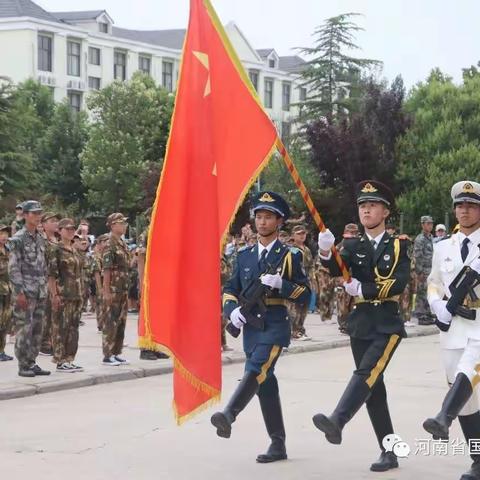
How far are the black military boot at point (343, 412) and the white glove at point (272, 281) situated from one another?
858 mm

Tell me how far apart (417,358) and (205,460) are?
8249 millimetres

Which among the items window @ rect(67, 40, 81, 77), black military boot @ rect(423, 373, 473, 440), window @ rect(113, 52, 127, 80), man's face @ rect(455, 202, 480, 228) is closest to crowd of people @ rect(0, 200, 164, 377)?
man's face @ rect(455, 202, 480, 228)

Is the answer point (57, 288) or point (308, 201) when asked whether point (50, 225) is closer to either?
point (57, 288)

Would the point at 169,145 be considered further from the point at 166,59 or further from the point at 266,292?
the point at 166,59

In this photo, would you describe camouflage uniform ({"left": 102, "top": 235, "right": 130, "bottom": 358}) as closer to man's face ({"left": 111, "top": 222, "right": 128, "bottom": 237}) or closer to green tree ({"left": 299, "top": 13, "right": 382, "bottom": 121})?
man's face ({"left": 111, "top": 222, "right": 128, "bottom": 237})

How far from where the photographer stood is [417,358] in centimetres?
1606

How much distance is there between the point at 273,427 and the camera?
26.9ft

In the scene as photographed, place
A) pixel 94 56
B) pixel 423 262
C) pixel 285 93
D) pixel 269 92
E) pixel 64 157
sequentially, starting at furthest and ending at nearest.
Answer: pixel 285 93 < pixel 269 92 < pixel 94 56 < pixel 64 157 < pixel 423 262

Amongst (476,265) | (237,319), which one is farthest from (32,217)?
(476,265)

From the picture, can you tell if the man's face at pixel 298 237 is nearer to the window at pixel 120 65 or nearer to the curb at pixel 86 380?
the curb at pixel 86 380

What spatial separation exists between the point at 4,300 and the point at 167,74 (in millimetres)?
65600

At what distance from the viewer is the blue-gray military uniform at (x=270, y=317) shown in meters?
8.02

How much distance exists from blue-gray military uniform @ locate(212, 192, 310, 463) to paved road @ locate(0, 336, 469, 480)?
341 mm

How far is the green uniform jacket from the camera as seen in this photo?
7.79m
